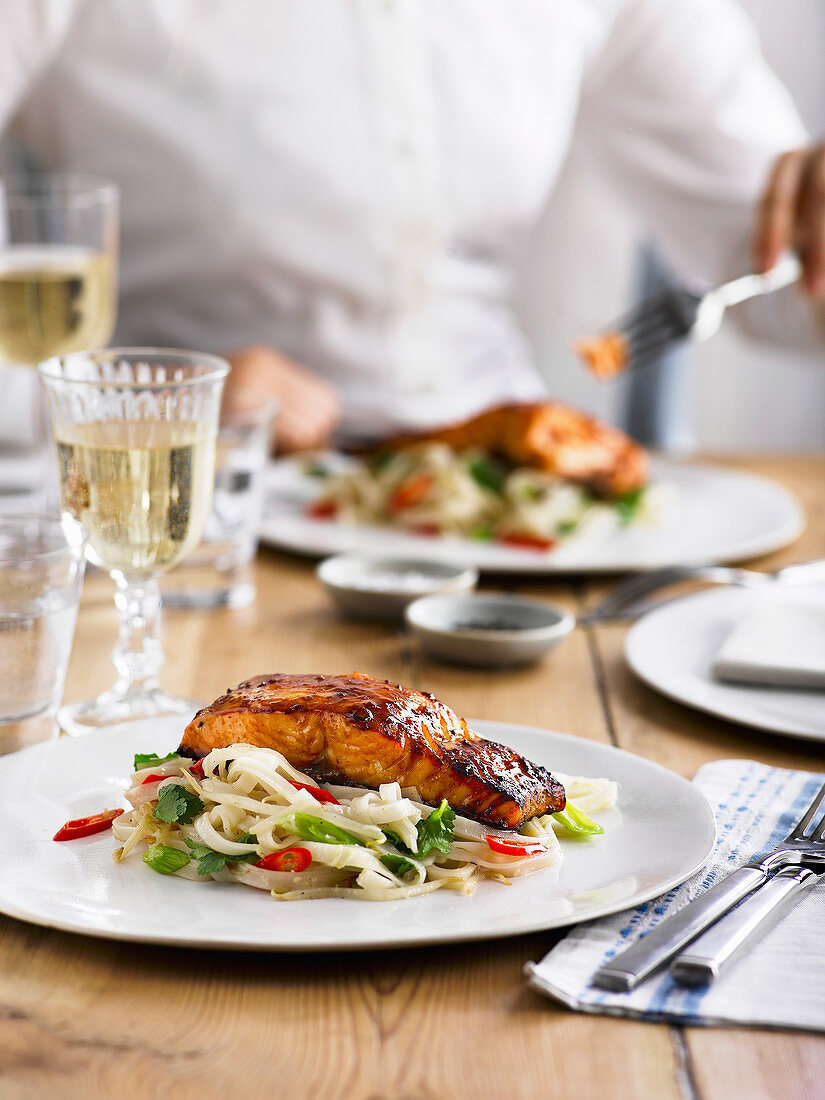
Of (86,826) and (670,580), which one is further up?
(86,826)

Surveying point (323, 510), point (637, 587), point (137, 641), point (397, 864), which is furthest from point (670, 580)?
point (397, 864)

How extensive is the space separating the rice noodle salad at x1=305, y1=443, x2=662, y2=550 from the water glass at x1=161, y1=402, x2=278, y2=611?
367mm

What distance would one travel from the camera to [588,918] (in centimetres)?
84

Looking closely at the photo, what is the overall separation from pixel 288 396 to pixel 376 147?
29.5 inches

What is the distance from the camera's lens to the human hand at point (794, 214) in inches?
106

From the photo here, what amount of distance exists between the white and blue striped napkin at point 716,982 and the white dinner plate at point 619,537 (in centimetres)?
103

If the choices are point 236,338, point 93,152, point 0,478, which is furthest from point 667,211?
point 0,478

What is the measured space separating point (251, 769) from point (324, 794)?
2.4 inches

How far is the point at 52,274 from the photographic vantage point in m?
1.99

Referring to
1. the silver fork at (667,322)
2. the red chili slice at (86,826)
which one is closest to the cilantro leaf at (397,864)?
the red chili slice at (86,826)

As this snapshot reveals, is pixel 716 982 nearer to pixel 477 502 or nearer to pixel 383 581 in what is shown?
pixel 383 581

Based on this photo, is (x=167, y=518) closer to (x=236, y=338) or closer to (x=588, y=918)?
(x=588, y=918)

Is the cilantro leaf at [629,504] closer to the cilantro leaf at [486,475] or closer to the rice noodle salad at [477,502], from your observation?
the rice noodle salad at [477,502]

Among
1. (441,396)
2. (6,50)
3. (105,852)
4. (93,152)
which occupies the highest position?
(6,50)
